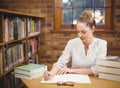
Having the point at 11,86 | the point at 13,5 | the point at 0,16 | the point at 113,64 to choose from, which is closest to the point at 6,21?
the point at 0,16

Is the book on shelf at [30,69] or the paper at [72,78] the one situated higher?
the book on shelf at [30,69]

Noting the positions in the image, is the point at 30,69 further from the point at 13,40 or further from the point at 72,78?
the point at 13,40

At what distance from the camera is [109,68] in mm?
2012

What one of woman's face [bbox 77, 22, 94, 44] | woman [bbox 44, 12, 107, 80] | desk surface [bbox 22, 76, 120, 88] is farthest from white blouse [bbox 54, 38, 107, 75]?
desk surface [bbox 22, 76, 120, 88]

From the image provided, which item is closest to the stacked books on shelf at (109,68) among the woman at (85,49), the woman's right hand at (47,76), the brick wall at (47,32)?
the woman at (85,49)

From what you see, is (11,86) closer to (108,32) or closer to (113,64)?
(113,64)

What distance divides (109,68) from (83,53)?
0.51 metres

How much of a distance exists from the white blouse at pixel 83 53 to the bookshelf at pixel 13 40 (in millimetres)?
540

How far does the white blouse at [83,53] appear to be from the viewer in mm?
2416

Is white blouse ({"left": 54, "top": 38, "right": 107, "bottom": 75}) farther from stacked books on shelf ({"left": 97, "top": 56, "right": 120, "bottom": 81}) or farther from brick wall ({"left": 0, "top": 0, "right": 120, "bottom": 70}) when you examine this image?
brick wall ({"left": 0, "top": 0, "right": 120, "bottom": 70})

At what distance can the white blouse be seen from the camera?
2.42 m

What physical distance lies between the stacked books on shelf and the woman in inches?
5.7

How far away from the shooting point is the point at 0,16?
216 centimetres

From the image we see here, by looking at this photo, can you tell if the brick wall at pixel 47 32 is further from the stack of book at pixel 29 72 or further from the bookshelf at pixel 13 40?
the stack of book at pixel 29 72
